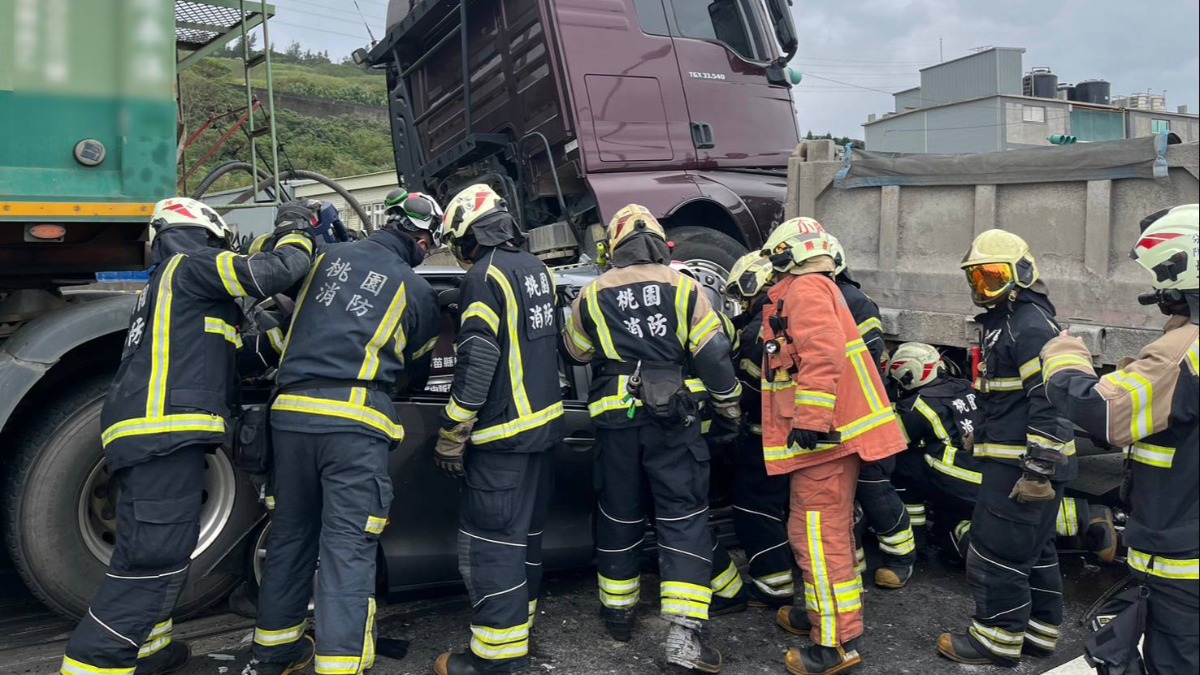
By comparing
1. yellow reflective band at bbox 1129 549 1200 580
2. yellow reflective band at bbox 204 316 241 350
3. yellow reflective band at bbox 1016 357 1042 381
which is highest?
yellow reflective band at bbox 204 316 241 350

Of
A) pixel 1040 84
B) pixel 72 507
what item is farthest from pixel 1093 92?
pixel 72 507

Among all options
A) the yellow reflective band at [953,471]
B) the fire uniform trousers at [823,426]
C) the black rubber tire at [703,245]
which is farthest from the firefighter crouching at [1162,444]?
the black rubber tire at [703,245]

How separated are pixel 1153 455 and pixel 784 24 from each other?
194 inches

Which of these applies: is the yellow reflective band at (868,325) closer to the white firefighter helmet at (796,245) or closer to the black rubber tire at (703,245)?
the white firefighter helmet at (796,245)

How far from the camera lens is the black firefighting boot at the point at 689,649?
3.43 m

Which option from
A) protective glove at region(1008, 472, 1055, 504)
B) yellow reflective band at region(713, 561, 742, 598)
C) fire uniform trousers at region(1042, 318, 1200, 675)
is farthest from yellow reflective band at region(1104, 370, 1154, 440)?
yellow reflective band at region(713, 561, 742, 598)

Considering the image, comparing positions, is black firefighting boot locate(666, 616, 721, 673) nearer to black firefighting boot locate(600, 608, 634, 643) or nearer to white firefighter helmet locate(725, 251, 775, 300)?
black firefighting boot locate(600, 608, 634, 643)

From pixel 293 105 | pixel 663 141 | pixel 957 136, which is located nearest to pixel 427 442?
pixel 663 141

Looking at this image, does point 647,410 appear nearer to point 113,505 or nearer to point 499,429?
point 499,429

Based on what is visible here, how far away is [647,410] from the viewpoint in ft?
11.9

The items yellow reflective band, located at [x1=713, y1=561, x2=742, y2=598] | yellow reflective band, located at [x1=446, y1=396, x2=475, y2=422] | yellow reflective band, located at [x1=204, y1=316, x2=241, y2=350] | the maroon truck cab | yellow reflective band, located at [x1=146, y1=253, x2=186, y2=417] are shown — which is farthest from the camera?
the maroon truck cab

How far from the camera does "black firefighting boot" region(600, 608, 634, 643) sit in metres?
3.73

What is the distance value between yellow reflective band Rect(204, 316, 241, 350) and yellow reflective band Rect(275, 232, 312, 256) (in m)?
0.34

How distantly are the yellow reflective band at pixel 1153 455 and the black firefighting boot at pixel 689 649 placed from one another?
164 centimetres
